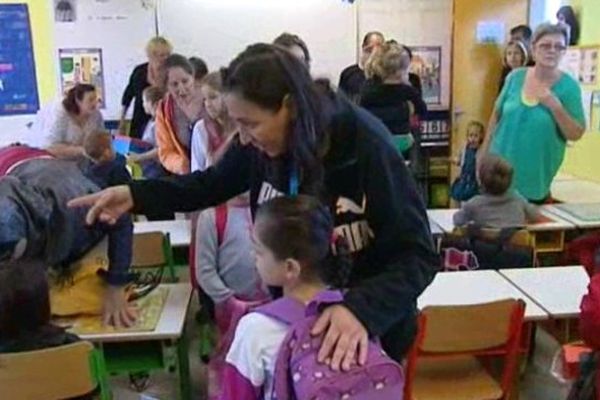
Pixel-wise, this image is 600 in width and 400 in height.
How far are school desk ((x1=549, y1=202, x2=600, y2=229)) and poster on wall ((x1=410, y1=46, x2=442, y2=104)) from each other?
8.63 ft

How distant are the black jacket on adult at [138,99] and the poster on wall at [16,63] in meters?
1.27

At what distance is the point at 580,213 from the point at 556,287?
1.16 metres

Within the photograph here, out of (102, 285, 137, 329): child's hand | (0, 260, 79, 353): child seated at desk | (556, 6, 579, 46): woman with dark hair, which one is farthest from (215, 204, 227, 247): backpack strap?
(556, 6, 579, 46): woman with dark hair

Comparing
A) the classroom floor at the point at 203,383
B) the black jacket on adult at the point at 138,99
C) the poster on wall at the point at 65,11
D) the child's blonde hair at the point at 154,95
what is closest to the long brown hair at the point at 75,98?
the child's blonde hair at the point at 154,95

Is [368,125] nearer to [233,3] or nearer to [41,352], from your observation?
[41,352]

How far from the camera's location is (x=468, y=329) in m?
2.32

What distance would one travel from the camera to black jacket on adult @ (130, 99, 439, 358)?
1.17 metres

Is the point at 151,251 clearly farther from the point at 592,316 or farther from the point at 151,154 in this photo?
the point at 592,316

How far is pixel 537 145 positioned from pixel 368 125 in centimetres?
266

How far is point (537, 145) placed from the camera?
367 centimetres

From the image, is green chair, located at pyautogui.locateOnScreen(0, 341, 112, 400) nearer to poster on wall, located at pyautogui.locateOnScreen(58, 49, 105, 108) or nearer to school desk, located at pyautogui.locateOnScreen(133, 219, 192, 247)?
school desk, located at pyautogui.locateOnScreen(133, 219, 192, 247)

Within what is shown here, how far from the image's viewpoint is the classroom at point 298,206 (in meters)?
1.22

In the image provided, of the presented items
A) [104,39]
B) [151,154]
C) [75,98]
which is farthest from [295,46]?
[104,39]

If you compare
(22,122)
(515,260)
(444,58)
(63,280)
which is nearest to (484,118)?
(444,58)
